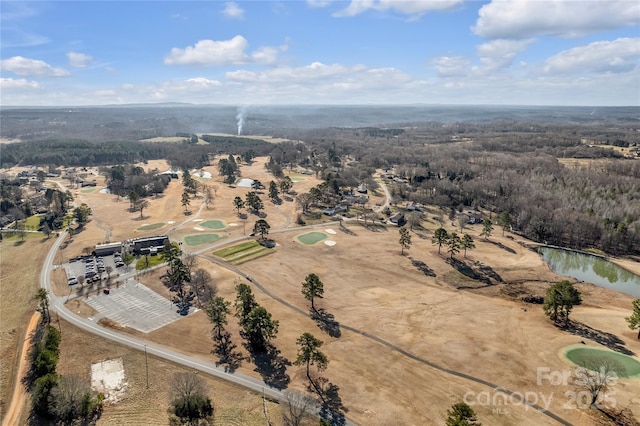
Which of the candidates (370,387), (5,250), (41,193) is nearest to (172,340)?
(370,387)

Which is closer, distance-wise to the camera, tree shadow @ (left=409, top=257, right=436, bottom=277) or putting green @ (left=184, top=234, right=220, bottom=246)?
tree shadow @ (left=409, top=257, right=436, bottom=277)

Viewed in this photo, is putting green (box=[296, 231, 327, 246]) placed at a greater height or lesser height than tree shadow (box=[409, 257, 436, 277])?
greater

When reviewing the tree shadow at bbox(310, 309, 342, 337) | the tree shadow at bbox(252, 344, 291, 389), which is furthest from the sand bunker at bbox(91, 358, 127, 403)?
the tree shadow at bbox(310, 309, 342, 337)

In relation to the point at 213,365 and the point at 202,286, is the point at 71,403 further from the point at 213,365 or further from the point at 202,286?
the point at 202,286

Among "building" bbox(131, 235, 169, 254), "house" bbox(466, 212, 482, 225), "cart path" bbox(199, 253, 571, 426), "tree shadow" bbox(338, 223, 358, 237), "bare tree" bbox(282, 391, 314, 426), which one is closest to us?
"bare tree" bbox(282, 391, 314, 426)

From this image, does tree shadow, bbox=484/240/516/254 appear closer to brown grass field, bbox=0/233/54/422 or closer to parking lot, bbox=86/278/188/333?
parking lot, bbox=86/278/188/333

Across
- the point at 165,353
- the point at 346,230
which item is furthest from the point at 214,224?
the point at 165,353

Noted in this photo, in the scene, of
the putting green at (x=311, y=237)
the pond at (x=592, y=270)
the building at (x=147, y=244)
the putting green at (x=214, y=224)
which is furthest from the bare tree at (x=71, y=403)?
the pond at (x=592, y=270)
